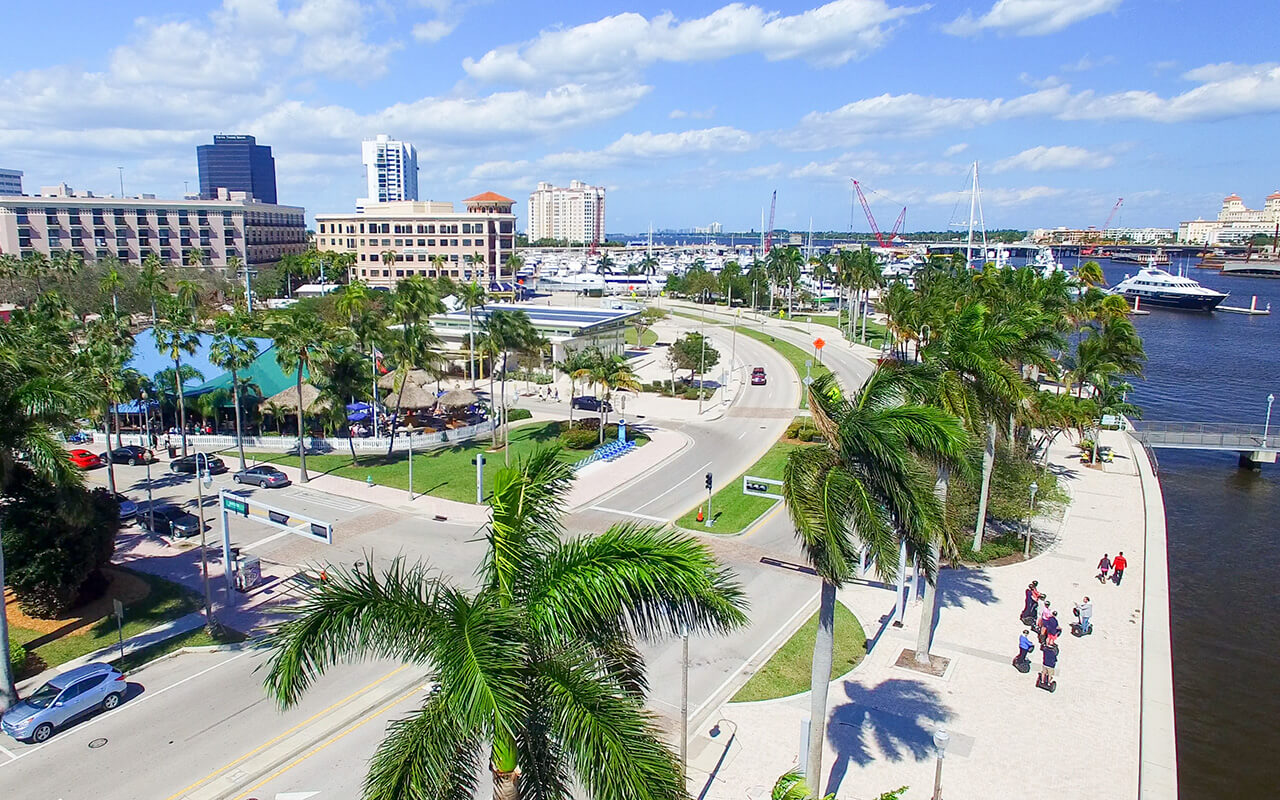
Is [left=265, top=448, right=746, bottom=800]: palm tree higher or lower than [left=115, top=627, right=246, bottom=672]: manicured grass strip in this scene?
higher

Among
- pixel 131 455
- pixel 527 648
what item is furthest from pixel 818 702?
pixel 131 455

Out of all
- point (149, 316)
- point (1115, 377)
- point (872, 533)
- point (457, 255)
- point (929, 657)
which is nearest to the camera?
point (872, 533)

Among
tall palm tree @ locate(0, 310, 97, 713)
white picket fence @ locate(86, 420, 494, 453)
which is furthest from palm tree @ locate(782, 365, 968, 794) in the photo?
white picket fence @ locate(86, 420, 494, 453)

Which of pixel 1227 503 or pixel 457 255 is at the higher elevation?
pixel 457 255

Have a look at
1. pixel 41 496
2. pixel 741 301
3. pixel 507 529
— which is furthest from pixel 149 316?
pixel 507 529

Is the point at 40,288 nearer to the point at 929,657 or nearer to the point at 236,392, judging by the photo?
the point at 236,392

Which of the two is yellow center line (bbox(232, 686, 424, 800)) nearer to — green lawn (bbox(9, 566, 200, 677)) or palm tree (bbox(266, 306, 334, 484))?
green lawn (bbox(9, 566, 200, 677))
